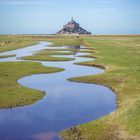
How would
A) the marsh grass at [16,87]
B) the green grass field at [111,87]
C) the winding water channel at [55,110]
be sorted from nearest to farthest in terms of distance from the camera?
1. the green grass field at [111,87]
2. the winding water channel at [55,110]
3. the marsh grass at [16,87]

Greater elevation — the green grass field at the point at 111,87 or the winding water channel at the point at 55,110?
the green grass field at the point at 111,87

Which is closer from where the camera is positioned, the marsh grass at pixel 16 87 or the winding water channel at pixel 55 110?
the winding water channel at pixel 55 110

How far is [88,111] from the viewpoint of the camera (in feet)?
109

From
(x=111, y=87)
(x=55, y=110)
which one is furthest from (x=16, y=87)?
(x=111, y=87)

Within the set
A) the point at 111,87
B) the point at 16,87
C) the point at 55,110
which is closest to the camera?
the point at 55,110

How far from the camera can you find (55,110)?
111 ft

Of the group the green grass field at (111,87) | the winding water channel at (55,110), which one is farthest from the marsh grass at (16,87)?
the winding water channel at (55,110)

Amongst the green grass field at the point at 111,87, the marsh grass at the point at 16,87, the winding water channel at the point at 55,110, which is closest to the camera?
the green grass field at the point at 111,87

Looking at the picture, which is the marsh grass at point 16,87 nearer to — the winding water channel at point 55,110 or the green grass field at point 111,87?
the green grass field at point 111,87

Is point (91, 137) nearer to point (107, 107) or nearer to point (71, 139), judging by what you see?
point (71, 139)

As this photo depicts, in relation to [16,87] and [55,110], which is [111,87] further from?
[16,87]

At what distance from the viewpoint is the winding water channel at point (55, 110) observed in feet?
91.0

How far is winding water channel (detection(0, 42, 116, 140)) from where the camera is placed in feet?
91.0

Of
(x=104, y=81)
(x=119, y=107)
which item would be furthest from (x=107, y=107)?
(x=104, y=81)
